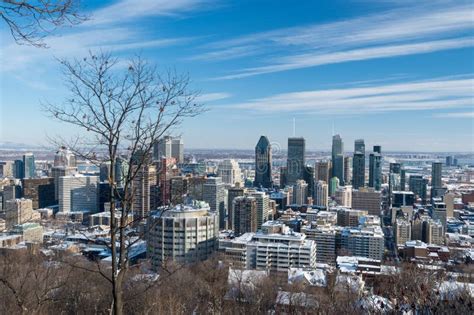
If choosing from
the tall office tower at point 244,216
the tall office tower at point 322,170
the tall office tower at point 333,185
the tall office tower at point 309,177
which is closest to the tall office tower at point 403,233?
the tall office tower at point 244,216

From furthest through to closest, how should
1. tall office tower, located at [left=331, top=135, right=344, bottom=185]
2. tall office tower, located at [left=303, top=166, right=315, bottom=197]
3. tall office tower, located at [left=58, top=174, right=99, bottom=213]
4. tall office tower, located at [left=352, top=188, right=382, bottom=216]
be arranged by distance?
1. tall office tower, located at [left=331, top=135, right=344, bottom=185]
2. tall office tower, located at [left=303, top=166, right=315, bottom=197]
3. tall office tower, located at [left=352, top=188, right=382, bottom=216]
4. tall office tower, located at [left=58, top=174, right=99, bottom=213]

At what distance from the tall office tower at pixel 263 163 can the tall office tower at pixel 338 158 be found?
22.5 feet

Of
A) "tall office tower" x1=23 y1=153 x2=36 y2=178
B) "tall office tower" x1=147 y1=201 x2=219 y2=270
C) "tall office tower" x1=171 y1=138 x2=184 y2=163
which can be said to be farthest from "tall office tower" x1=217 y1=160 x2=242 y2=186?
"tall office tower" x1=171 y1=138 x2=184 y2=163

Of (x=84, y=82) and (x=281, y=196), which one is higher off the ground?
(x=84, y=82)

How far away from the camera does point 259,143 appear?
137 feet

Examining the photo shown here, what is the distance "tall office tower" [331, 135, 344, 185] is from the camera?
44394 mm

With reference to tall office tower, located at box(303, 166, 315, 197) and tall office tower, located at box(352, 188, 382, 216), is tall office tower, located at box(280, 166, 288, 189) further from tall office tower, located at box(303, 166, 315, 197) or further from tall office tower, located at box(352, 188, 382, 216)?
tall office tower, located at box(352, 188, 382, 216)

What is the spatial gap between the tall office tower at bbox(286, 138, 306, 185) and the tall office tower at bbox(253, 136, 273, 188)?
71.9 inches

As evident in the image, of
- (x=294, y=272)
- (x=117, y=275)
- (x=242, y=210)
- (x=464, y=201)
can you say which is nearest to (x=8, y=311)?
(x=117, y=275)

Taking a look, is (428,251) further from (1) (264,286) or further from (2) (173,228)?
(1) (264,286)

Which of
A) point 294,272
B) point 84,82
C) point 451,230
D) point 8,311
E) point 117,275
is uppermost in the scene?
point 84,82

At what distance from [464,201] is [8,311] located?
35.5 m

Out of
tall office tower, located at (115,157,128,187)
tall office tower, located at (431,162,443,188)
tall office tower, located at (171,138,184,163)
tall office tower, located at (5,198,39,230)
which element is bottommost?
tall office tower, located at (431,162,443,188)

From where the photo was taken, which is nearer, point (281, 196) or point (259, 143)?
point (281, 196)
